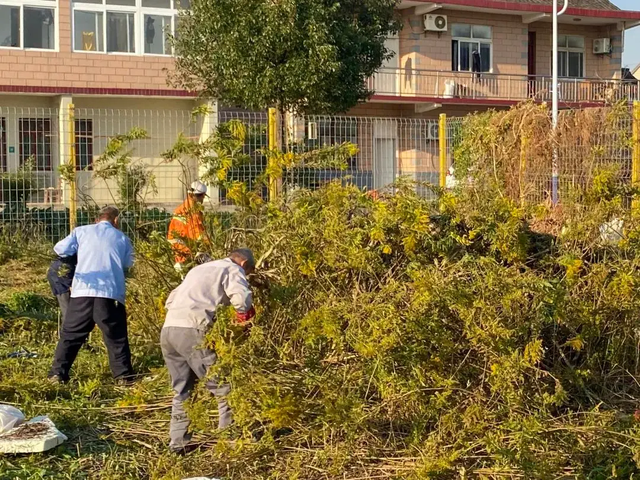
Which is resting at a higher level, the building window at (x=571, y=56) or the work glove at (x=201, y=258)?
the building window at (x=571, y=56)

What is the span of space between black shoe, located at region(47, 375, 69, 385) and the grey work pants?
1.73m

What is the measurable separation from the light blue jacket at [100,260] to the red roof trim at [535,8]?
22641 mm

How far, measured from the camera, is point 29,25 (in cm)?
2408

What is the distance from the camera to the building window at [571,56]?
32.3 meters

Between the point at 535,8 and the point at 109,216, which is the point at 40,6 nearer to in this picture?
the point at 535,8

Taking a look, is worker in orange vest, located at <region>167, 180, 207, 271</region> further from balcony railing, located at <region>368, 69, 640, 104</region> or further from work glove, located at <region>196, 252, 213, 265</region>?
balcony railing, located at <region>368, 69, 640, 104</region>

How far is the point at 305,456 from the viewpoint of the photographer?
5.34 metres

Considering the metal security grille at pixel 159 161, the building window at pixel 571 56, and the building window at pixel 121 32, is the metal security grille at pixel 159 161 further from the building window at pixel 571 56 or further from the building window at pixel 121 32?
the building window at pixel 571 56

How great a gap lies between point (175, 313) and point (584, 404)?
281cm

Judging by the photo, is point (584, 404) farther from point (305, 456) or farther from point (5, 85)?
point (5, 85)

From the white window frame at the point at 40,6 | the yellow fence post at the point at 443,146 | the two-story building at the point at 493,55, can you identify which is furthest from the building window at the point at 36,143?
the two-story building at the point at 493,55

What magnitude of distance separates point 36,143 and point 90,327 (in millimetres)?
6177

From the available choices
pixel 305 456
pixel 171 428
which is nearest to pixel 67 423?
pixel 171 428

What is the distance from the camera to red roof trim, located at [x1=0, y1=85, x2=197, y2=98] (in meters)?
23.7
